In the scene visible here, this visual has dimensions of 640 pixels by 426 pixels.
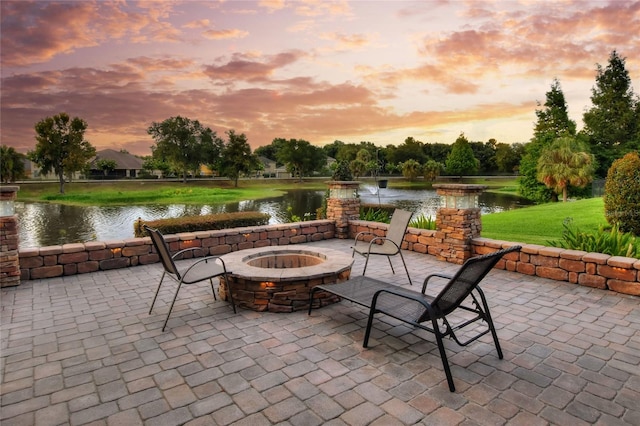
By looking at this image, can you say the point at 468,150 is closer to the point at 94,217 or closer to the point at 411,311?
the point at 94,217

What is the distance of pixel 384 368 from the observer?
2512 millimetres

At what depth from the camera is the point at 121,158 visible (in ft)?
Result: 184

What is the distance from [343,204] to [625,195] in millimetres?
5994

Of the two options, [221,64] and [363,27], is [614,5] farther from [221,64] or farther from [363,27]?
[221,64]

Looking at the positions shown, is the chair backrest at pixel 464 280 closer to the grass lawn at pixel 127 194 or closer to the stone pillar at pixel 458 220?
the stone pillar at pixel 458 220

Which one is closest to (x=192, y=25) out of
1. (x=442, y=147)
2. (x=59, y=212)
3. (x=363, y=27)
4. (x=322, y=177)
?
(x=363, y=27)

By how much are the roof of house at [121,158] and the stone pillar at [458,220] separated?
59.0m

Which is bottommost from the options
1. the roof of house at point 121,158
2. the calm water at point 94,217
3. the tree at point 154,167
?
the calm water at point 94,217

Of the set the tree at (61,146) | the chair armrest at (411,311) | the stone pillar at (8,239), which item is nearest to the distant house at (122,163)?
the tree at (61,146)

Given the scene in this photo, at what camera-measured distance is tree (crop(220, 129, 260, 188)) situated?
4162 cm

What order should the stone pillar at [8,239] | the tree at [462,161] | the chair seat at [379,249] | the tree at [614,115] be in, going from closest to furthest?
the stone pillar at [8,239] → the chair seat at [379,249] → the tree at [614,115] → the tree at [462,161]

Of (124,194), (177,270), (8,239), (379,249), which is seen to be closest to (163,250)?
(177,270)

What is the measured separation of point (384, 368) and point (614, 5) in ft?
33.5

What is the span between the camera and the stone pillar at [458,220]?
18.0ft
